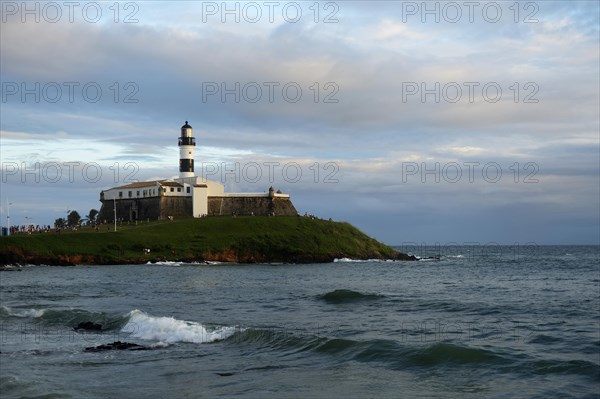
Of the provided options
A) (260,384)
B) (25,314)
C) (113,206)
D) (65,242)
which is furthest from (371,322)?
(113,206)

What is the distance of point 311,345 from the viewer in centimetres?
2078

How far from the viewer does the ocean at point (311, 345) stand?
15383 millimetres

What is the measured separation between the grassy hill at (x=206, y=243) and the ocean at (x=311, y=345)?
35322 millimetres

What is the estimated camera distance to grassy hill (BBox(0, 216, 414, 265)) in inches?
2876

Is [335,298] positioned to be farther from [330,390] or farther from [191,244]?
[191,244]

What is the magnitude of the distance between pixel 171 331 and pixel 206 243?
61.5 metres

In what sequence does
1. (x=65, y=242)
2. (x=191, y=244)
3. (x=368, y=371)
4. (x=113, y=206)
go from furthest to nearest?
(x=113, y=206)
(x=191, y=244)
(x=65, y=242)
(x=368, y=371)

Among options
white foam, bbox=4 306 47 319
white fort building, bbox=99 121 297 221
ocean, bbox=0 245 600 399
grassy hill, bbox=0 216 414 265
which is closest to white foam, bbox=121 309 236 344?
ocean, bbox=0 245 600 399

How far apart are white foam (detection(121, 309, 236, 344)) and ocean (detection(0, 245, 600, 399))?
0.08 m

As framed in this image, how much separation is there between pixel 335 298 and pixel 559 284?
15580 mm

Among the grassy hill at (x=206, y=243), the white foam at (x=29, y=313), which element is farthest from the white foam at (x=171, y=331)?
the grassy hill at (x=206, y=243)

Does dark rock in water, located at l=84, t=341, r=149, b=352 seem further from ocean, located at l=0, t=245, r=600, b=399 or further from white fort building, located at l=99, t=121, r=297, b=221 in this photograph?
white fort building, located at l=99, t=121, r=297, b=221

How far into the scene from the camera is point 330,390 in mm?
15164

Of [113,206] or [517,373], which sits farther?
[113,206]
